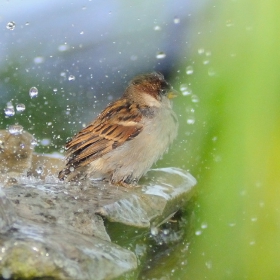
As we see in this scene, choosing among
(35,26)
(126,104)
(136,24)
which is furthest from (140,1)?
(126,104)

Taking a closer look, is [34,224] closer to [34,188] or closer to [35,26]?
[34,188]

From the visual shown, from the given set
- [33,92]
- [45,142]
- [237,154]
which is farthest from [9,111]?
[237,154]

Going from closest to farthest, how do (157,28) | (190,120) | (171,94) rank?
(171,94) < (190,120) < (157,28)

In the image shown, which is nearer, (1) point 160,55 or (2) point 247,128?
(2) point 247,128

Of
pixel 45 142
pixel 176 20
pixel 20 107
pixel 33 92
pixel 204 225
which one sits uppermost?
pixel 176 20

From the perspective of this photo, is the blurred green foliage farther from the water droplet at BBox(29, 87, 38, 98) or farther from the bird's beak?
the water droplet at BBox(29, 87, 38, 98)

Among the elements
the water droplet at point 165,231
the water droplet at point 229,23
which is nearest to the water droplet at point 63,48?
the water droplet at point 165,231

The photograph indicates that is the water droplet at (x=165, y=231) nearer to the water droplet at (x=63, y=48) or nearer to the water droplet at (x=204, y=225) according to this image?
the water droplet at (x=204, y=225)

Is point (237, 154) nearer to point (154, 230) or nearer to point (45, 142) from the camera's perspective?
point (154, 230)

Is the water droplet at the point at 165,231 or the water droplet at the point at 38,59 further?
the water droplet at the point at 38,59
